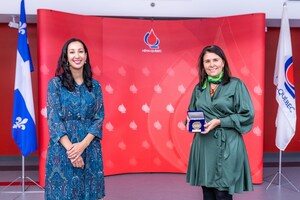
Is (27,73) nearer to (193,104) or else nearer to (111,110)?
(111,110)

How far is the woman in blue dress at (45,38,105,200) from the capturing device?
257 cm

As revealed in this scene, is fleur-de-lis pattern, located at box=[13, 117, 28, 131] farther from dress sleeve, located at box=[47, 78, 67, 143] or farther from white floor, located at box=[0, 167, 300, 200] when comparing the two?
dress sleeve, located at box=[47, 78, 67, 143]

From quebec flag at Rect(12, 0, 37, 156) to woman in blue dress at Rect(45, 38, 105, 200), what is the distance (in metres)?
1.93

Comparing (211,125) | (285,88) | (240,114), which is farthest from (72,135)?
(285,88)

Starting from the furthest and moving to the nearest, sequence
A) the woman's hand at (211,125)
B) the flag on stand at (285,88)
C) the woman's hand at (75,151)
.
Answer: the flag on stand at (285,88)
the woman's hand at (75,151)
the woman's hand at (211,125)

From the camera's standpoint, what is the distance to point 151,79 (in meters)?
5.49

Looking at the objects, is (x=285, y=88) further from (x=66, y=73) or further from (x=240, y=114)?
(x=66, y=73)

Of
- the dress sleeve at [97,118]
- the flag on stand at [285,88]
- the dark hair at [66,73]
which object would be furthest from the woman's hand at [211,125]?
the flag on stand at [285,88]

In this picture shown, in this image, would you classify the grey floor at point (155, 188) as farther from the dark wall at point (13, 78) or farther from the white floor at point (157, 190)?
the dark wall at point (13, 78)

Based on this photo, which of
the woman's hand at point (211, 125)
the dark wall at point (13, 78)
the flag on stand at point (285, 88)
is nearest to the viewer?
the woman's hand at point (211, 125)

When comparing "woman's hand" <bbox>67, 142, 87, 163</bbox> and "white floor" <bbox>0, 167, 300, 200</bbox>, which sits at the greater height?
"woman's hand" <bbox>67, 142, 87, 163</bbox>

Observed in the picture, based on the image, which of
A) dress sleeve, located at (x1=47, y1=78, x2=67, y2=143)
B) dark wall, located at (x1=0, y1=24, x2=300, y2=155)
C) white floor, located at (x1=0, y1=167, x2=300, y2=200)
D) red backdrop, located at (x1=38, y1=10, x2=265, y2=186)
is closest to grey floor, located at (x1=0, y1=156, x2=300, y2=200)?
white floor, located at (x1=0, y1=167, x2=300, y2=200)

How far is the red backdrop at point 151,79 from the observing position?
17.0ft

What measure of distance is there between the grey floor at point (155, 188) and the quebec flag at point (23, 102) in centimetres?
67
